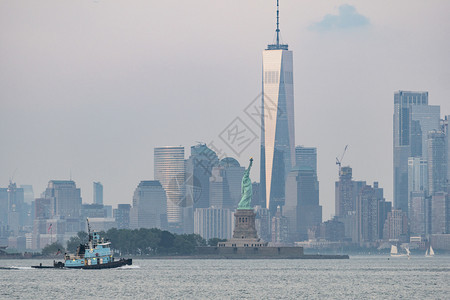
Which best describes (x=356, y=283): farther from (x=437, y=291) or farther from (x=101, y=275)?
(x=101, y=275)

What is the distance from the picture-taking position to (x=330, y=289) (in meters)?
170

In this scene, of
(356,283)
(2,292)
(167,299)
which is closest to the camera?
(167,299)

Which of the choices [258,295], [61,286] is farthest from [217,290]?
[61,286]

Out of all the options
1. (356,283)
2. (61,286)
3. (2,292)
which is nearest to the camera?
(2,292)

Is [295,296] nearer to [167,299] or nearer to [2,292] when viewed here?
[167,299]

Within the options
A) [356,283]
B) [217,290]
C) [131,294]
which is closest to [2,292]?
[131,294]

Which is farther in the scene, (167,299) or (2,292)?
(2,292)

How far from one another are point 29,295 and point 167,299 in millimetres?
19239

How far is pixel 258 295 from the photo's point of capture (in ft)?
509

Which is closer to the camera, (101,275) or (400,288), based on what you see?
(400,288)

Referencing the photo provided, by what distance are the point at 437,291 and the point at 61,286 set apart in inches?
2127

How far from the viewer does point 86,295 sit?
154 meters

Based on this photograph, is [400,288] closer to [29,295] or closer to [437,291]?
[437,291]

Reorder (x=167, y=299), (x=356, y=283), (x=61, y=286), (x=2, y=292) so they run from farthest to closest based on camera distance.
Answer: (x=356, y=283)
(x=61, y=286)
(x=2, y=292)
(x=167, y=299)
